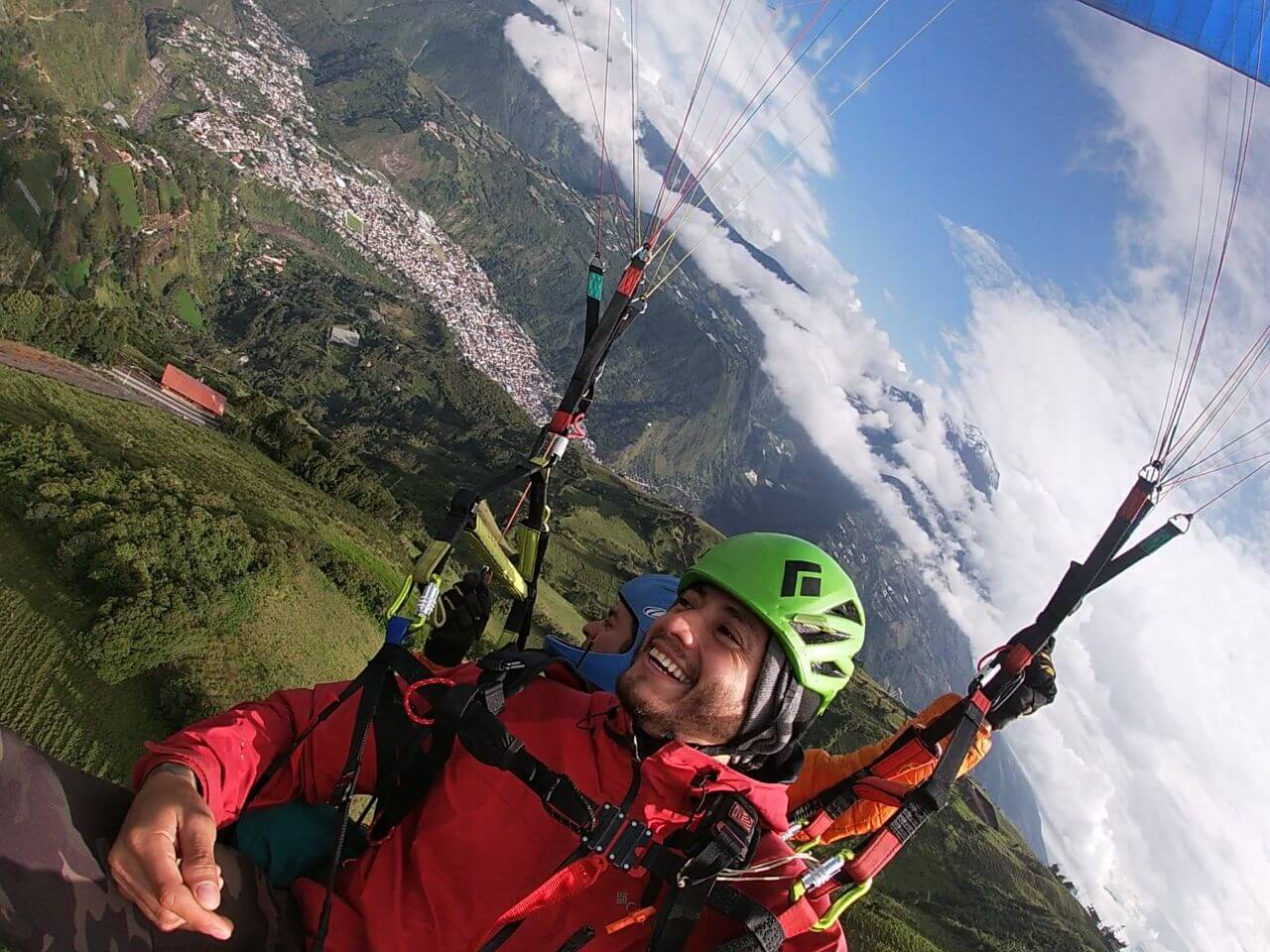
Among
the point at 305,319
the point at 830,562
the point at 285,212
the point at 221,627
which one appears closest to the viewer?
the point at 830,562

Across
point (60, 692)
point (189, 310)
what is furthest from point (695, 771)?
point (189, 310)

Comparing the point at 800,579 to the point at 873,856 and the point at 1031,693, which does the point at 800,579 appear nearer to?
the point at 873,856

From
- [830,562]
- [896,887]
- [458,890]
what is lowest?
[896,887]

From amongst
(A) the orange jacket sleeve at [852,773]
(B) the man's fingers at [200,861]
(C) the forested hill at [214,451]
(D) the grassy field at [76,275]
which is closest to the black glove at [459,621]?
(B) the man's fingers at [200,861]

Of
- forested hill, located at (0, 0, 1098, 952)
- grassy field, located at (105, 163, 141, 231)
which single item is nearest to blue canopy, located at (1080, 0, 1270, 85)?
forested hill, located at (0, 0, 1098, 952)

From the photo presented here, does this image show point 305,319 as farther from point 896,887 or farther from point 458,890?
point 458,890

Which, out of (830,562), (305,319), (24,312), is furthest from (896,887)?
(305,319)

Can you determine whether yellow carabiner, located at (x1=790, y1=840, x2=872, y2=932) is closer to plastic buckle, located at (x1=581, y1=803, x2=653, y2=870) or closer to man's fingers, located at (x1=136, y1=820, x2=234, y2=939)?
plastic buckle, located at (x1=581, y1=803, x2=653, y2=870)
